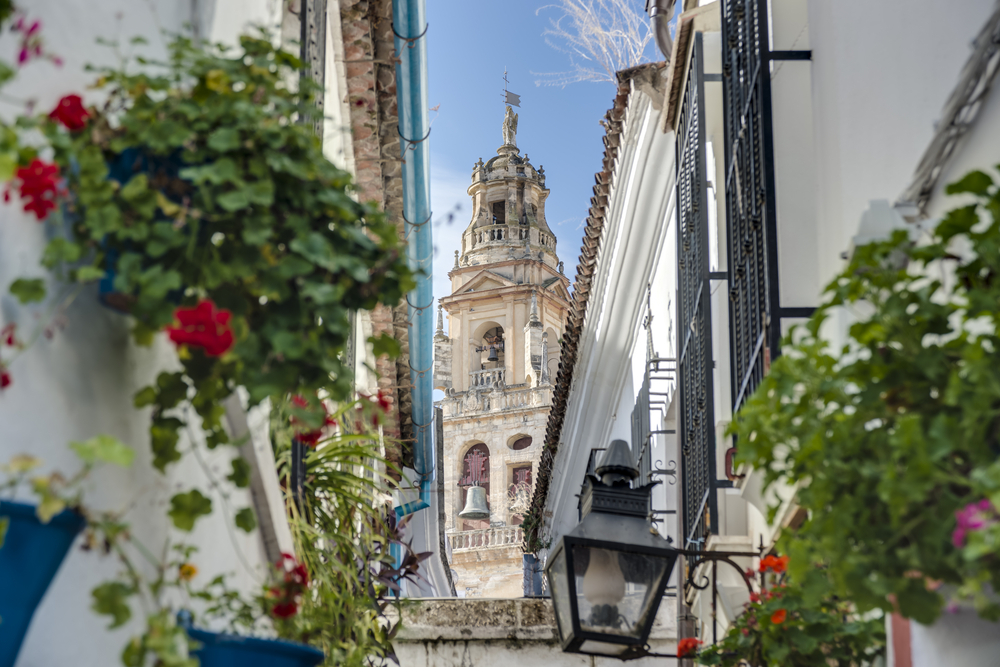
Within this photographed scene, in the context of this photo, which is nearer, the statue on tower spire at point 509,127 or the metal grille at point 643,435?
the metal grille at point 643,435

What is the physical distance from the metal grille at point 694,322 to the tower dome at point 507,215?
49.7 meters

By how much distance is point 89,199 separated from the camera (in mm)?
1988

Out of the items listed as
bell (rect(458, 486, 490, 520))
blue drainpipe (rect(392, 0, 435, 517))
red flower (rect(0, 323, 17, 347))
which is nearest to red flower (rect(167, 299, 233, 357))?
red flower (rect(0, 323, 17, 347))

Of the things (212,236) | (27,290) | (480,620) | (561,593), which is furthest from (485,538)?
(27,290)

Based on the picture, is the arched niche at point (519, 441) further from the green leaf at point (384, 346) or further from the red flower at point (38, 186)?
the red flower at point (38, 186)

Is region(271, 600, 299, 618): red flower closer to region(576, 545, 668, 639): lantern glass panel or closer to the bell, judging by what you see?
region(576, 545, 668, 639): lantern glass panel

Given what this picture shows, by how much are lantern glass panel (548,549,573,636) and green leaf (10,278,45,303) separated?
8.14 feet

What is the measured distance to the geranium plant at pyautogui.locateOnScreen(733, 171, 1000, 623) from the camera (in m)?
1.78

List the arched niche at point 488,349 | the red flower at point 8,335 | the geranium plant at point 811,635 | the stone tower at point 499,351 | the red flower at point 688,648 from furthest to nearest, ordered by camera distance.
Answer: the arched niche at point 488,349
the stone tower at point 499,351
the red flower at point 688,648
the geranium plant at point 811,635
the red flower at point 8,335

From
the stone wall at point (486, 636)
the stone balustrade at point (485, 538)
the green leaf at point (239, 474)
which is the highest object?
the green leaf at point (239, 474)

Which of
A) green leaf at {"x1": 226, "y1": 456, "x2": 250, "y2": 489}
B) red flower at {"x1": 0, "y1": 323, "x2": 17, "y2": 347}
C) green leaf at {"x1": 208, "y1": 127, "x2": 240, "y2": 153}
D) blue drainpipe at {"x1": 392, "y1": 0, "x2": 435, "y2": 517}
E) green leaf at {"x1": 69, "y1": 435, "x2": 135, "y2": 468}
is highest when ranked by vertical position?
blue drainpipe at {"x1": 392, "y1": 0, "x2": 435, "y2": 517}

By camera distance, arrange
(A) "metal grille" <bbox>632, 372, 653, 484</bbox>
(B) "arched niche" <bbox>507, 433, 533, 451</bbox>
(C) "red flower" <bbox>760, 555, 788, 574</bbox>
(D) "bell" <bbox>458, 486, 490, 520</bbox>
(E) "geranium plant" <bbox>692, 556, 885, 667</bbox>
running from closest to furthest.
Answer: (E) "geranium plant" <bbox>692, 556, 885, 667</bbox>, (C) "red flower" <bbox>760, 555, 788, 574</bbox>, (A) "metal grille" <bbox>632, 372, 653, 484</bbox>, (D) "bell" <bbox>458, 486, 490, 520</bbox>, (B) "arched niche" <bbox>507, 433, 533, 451</bbox>

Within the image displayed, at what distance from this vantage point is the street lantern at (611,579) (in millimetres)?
3951

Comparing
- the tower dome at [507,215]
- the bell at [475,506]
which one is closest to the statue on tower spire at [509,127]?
the tower dome at [507,215]
